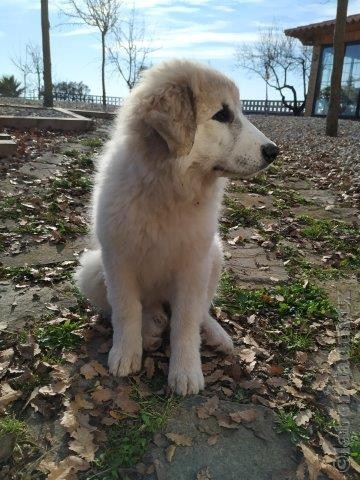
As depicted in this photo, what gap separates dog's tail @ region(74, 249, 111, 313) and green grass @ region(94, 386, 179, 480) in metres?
0.78

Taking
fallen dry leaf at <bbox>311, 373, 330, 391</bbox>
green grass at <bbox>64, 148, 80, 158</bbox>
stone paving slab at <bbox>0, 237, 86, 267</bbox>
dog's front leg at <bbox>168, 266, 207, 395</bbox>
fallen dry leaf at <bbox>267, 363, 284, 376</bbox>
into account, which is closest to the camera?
dog's front leg at <bbox>168, 266, 207, 395</bbox>

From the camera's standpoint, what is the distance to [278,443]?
7.07 feet

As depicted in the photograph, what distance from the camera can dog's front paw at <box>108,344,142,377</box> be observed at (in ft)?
8.25

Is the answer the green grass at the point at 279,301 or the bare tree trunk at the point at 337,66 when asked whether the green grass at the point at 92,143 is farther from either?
the bare tree trunk at the point at 337,66

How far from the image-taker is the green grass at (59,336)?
282cm

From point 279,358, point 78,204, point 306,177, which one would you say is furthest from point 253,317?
point 306,177

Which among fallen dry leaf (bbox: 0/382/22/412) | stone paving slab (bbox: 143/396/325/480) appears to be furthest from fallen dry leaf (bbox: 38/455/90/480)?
fallen dry leaf (bbox: 0/382/22/412)

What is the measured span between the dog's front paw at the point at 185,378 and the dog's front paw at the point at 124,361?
0.67 feet

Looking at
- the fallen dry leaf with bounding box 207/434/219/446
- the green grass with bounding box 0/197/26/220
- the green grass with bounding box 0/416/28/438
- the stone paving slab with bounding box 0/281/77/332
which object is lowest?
the fallen dry leaf with bounding box 207/434/219/446

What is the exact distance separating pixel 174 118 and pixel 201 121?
0.66ft

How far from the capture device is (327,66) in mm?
22328

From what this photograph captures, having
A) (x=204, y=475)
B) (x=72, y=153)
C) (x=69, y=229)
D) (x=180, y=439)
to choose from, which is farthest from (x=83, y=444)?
(x=72, y=153)

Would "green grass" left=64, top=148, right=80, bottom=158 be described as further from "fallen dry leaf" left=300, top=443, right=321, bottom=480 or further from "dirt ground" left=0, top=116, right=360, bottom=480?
"fallen dry leaf" left=300, top=443, right=321, bottom=480

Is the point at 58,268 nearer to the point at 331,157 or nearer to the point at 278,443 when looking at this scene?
the point at 278,443
